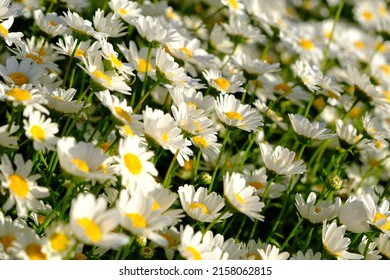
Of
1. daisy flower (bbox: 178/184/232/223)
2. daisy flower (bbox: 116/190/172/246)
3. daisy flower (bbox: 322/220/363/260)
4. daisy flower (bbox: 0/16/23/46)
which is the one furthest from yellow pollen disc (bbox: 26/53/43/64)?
daisy flower (bbox: 322/220/363/260)

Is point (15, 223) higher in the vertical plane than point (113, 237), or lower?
lower

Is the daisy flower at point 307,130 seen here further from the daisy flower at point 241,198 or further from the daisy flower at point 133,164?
the daisy flower at point 133,164

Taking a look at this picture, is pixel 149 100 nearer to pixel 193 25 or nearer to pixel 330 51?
pixel 193 25

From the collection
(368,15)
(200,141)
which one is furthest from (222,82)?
(368,15)
